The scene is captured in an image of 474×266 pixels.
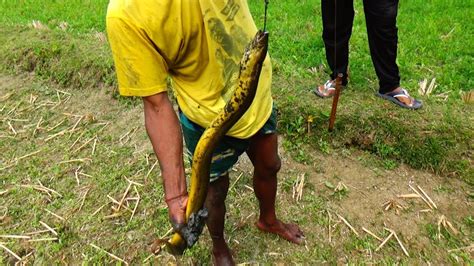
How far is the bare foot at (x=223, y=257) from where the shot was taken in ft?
9.17

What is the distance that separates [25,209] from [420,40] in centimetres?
409

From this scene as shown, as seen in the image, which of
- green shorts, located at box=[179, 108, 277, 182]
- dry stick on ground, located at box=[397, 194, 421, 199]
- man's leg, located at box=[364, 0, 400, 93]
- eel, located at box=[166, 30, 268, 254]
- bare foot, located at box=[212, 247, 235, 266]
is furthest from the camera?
man's leg, located at box=[364, 0, 400, 93]

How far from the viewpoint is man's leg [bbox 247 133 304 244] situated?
8.02 ft

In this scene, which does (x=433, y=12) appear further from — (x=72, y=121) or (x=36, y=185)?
(x=36, y=185)

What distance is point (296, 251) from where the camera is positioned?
296 centimetres

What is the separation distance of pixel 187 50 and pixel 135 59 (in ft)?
0.89

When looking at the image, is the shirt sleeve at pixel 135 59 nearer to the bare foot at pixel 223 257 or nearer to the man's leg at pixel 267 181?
the man's leg at pixel 267 181

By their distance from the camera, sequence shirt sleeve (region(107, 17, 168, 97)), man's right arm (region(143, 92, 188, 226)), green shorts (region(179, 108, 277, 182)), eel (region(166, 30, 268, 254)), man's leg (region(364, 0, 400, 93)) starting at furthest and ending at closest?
man's leg (region(364, 0, 400, 93)), green shorts (region(179, 108, 277, 182)), man's right arm (region(143, 92, 188, 226)), shirt sleeve (region(107, 17, 168, 97)), eel (region(166, 30, 268, 254))

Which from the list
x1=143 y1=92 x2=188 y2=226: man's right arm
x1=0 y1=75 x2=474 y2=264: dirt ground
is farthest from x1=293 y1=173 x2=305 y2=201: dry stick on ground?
x1=143 y1=92 x2=188 y2=226: man's right arm

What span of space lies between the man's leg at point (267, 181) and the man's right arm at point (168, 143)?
603mm

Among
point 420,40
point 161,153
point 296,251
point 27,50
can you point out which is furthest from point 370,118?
point 27,50

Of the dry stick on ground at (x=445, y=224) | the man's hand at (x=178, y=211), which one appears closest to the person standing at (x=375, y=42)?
the dry stick on ground at (x=445, y=224)

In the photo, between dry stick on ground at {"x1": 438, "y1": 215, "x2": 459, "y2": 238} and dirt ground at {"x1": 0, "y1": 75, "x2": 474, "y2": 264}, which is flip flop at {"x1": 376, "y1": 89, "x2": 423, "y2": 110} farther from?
dry stick on ground at {"x1": 438, "y1": 215, "x2": 459, "y2": 238}

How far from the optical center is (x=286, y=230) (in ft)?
9.84
